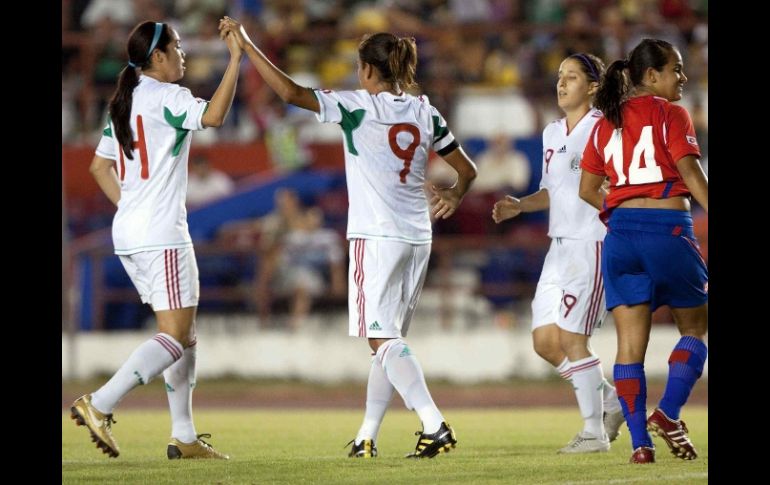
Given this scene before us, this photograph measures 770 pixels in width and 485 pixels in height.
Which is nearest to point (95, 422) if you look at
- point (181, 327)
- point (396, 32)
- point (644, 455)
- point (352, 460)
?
point (181, 327)

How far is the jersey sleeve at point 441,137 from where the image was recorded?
711 cm

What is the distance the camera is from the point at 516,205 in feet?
25.0

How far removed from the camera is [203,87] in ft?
57.0

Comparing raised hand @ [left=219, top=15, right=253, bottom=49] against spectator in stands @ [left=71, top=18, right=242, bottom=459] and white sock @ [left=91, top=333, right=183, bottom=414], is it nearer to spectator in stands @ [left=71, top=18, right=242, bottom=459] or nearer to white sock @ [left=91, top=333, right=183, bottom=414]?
spectator in stands @ [left=71, top=18, right=242, bottom=459]

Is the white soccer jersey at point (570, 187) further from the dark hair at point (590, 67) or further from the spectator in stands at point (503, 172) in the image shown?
the spectator in stands at point (503, 172)

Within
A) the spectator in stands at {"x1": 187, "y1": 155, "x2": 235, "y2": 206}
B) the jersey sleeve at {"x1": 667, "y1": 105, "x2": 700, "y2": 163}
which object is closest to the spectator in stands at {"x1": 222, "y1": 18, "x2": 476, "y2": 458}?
the jersey sleeve at {"x1": 667, "y1": 105, "x2": 700, "y2": 163}

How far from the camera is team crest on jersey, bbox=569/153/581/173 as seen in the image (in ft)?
25.1

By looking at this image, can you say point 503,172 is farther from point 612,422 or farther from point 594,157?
point 594,157

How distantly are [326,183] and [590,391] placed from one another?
9522 millimetres

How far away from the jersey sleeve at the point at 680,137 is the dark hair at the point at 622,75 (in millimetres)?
288

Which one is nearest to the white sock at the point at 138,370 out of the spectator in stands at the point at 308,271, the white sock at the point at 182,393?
the white sock at the point at 182,393

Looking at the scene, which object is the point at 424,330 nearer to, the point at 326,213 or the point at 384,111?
the point at 326,213

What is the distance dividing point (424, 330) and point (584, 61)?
24.0 feet
